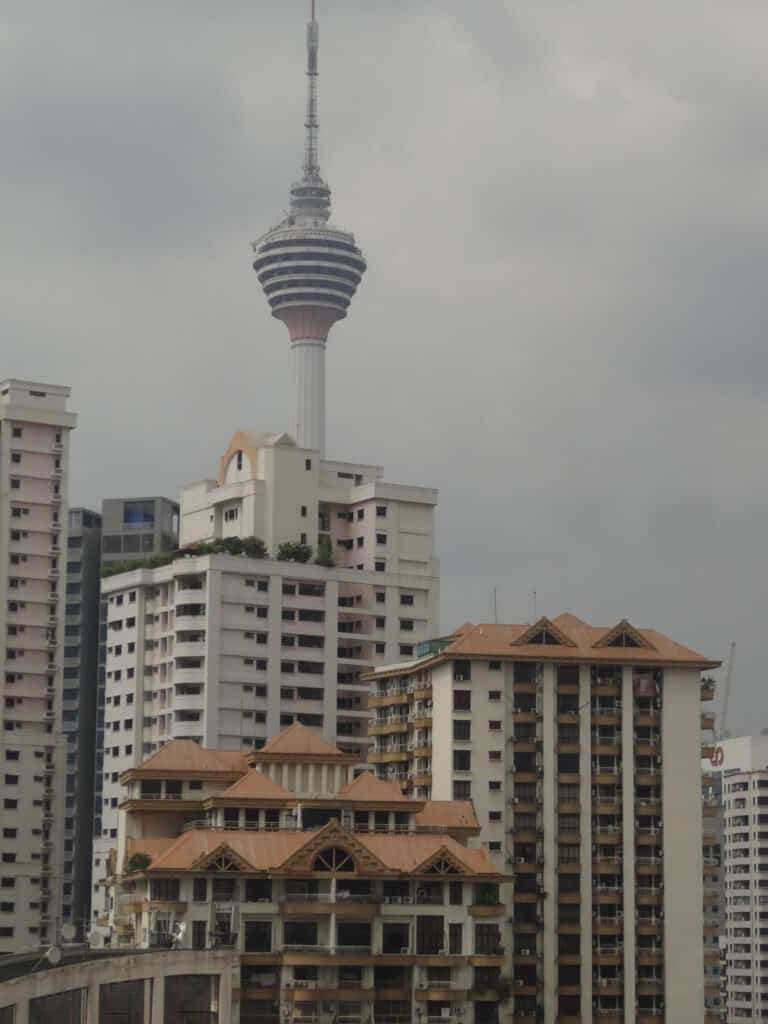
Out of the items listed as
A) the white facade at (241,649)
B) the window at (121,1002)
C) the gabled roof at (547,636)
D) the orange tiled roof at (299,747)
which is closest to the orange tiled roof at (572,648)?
the gabled roof at (547,636)

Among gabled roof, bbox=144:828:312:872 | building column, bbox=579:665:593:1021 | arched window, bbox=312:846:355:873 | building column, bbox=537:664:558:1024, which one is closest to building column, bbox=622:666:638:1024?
building column, bbox=579:665:593:1021

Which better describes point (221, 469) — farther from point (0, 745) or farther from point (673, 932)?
point (673, 932)

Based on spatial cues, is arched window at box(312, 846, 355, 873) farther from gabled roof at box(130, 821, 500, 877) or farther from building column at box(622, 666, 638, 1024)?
building column at box(622, 666, 638, 1024)

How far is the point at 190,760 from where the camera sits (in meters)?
141

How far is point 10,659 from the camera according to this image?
177 meters

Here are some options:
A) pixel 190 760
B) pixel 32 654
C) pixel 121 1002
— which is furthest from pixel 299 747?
pixel 32 654

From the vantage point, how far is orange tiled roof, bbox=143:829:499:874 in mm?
125250

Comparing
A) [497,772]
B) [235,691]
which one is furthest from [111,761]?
[497,772]

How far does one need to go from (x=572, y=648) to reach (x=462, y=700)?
347 inches

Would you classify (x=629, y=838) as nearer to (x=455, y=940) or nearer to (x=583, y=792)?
(x=583, y=792)

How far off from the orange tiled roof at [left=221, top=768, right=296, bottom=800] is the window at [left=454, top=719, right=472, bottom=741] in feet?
58.4

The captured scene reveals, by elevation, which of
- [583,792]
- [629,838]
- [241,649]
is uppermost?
[241,649]

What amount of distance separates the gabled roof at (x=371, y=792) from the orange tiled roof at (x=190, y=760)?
8788 millimetres

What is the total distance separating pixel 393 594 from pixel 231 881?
67.4 m
